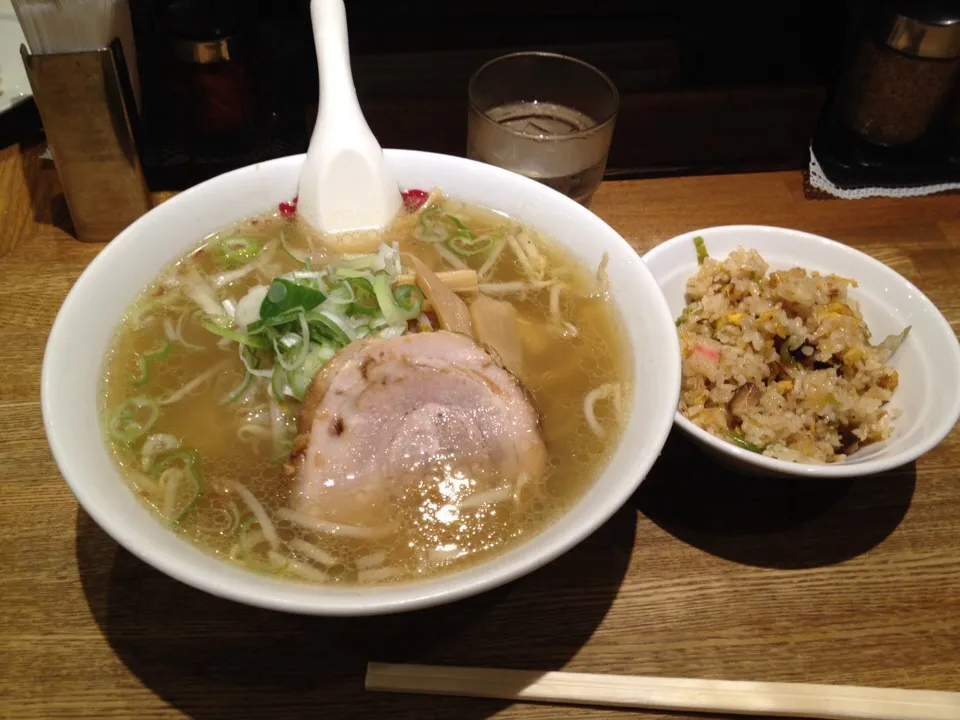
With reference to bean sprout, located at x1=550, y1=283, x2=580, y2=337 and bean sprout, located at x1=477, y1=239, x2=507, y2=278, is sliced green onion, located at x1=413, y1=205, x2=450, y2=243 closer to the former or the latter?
bean sprout, located at x1=477, y1=239, x2=507, y2=278

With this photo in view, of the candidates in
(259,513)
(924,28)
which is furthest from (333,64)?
(924,28)

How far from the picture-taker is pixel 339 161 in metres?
1.54

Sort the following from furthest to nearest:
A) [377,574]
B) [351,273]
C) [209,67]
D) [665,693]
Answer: [209,67]
[351,273]
[665,693]
[377,574]

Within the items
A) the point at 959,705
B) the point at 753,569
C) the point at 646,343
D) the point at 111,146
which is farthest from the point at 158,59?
the point at 959,705

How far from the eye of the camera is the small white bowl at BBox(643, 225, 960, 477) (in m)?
1.34

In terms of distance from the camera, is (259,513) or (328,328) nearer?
(259,513)

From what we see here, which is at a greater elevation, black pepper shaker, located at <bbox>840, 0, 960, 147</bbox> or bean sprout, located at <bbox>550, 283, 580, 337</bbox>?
black pepper shaker, located at <bbox>840, 0, 960, 147</bbox>

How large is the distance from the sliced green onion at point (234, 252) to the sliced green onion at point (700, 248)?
40.2 inches

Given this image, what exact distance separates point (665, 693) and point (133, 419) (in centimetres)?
101

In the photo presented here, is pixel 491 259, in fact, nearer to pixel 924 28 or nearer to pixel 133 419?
pixel 133 419

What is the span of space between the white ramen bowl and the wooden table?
→ 10.0 inches

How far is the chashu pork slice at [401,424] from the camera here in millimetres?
1164

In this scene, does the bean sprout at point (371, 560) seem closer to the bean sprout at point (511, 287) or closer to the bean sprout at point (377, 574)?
the bean sprout at point (377, 574)

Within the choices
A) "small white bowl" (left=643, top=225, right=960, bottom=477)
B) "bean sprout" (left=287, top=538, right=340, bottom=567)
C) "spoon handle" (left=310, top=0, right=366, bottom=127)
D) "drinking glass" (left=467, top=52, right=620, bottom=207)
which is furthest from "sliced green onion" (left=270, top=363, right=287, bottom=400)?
"drinking glass" (left=467, top=52, right=620, bottom=207)
